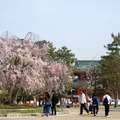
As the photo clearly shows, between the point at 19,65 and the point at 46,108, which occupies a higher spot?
the point at 19,65

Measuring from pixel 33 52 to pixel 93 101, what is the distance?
1267cm

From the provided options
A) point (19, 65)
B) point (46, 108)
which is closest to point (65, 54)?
point (19, 65)

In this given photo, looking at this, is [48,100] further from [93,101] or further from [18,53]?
[18,53]

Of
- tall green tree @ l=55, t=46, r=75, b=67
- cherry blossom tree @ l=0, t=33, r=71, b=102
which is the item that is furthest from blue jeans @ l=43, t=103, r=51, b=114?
tall green tree @ l=55, t=46, r=75, b=67

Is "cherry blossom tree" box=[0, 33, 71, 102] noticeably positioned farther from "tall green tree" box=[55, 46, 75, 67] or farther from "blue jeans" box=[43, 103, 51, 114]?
"tall green tree" box=[55, 46, 75, 67]

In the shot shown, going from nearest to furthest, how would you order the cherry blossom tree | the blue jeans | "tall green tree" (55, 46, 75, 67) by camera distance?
the blue jeans, the cherry blossom tree, "tall green tree" (55, 46, 75, 67)

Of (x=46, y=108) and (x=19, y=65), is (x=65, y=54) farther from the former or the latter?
(x=46, y=108)

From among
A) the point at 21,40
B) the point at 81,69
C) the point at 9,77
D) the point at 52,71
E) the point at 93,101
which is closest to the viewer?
the point at 93,101

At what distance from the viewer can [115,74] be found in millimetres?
47969

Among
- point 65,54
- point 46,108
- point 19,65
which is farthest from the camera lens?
point 65,54

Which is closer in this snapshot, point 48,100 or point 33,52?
point 48,100

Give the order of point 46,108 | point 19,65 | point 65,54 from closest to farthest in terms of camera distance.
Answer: point 46,108, point 19,65, point 65,54

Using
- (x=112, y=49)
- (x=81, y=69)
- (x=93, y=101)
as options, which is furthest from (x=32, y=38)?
(x=81, y=69)

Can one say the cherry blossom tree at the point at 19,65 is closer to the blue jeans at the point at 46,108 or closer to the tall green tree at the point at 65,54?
the blue jeans at the point at 46,108
